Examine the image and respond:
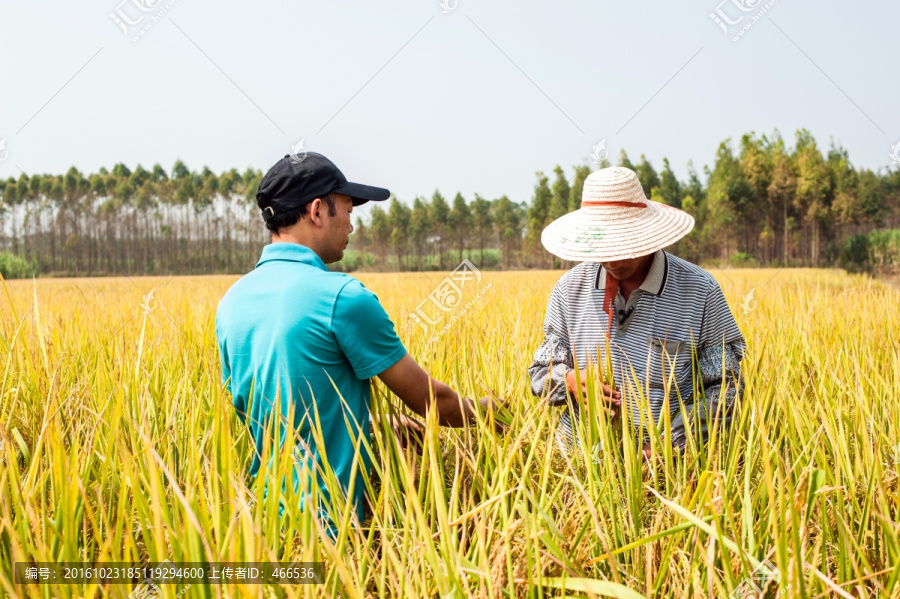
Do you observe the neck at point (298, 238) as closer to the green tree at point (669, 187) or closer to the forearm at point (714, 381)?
the forearm at point (714, 381)

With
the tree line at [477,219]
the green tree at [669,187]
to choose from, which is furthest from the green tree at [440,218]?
the green tree at [669,187]

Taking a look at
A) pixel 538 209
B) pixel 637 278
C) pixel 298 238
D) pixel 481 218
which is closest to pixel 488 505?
pixel 298 238

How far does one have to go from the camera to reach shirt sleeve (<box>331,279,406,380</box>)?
54.7 inches

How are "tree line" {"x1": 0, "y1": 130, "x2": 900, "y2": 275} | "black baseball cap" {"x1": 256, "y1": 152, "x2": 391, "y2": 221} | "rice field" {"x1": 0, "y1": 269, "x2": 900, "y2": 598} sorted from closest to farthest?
"rice field" {"x1": 0, "y1": 269, "x2": 900, "y2": 598} < "black baseball cap" {"x1": 256, "y1": 152, "x2": 391, "y2": 221} < "tree line" {"x1": 0, "y1": 130, "x2": 900, "y2": 275}

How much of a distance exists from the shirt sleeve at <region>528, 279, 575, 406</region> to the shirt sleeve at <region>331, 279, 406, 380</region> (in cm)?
56

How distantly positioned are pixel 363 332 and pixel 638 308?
100 cm

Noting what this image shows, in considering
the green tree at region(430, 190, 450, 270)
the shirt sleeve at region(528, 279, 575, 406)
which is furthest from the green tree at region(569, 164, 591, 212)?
the shirt sleeve at region(528, 279, 575, 406)

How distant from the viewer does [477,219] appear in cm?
3650

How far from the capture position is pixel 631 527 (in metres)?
1.21

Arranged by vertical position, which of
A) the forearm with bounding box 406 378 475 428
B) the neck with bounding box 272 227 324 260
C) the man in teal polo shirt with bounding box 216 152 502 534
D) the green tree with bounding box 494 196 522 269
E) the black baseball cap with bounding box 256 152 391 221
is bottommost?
the forearm with bounding box 406 378 475 428

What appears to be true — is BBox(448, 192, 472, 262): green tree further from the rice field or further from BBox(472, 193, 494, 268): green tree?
the rice field

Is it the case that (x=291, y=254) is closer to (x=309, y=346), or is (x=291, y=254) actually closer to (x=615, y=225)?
(x=309, y=346)

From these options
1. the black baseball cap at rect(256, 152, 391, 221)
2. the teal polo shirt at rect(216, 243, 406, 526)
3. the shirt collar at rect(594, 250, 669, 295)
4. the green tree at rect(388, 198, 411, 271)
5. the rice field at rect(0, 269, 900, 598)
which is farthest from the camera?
the green tree at rect(388, 198, 411, 271)

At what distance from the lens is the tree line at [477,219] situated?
87.9ft
